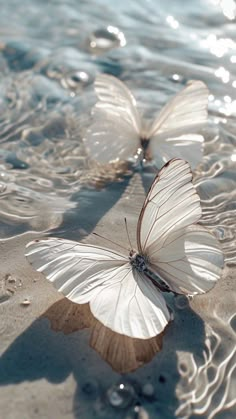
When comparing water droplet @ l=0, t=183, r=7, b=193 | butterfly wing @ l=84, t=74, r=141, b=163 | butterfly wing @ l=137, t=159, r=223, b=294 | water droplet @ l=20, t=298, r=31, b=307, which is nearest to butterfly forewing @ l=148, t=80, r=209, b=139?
butterfly wing @ l=84, t=74, r=141, b=163

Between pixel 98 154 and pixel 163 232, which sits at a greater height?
pixel 163 232

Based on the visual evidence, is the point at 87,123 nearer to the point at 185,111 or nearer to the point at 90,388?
the point at 185,111

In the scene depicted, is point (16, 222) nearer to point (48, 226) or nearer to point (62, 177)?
point (48, 226)

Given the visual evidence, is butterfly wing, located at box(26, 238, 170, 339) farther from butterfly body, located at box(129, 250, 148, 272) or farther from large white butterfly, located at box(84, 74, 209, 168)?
large white butterfly, located at box(84, 74, 209, 168)

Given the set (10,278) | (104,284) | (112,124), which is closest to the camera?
(104,284)

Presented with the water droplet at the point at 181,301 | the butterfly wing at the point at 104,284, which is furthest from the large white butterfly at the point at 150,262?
the water droplet at the point at 181,301

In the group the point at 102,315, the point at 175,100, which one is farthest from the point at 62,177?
the point at 102,315

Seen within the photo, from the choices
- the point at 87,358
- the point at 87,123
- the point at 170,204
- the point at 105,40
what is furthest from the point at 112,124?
the point at 87,358
